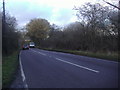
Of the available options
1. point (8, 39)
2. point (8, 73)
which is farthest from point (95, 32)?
point (8, 73)

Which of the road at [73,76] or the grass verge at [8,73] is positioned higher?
the road at [73,76]

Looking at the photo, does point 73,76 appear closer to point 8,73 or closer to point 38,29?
point 8,73

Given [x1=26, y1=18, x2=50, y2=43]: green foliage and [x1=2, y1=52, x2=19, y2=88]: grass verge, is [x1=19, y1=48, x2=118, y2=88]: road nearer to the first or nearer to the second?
[x1=2, y1=52, x2=19, y2=88]: grass verge

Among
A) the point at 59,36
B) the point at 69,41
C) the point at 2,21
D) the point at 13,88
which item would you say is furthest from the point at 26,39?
the point at 13,88

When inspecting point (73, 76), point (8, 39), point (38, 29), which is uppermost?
point (38, 29)

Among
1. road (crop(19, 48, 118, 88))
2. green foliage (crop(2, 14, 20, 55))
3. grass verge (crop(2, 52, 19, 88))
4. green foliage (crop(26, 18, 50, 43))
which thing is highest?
green foliage (crop(26, 18, 50, 43))

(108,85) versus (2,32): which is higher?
(2,32)

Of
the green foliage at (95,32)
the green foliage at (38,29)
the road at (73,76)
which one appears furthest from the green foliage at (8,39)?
the green foliage at (38,29)

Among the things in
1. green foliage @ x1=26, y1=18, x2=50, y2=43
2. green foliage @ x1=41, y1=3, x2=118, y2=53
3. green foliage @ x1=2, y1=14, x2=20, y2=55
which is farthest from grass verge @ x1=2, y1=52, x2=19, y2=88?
green foliage @ x1=26, y1=18, x2=50, y2=43

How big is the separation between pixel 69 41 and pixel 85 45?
818 centimetres

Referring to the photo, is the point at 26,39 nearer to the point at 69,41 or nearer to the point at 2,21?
the point at 69,41

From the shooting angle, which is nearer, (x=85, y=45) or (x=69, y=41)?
(x=85, y=45)

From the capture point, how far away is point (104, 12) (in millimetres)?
44188

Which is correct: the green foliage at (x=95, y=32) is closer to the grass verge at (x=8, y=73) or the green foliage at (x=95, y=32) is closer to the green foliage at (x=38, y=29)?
the grass verge at (x=8, y=73)
